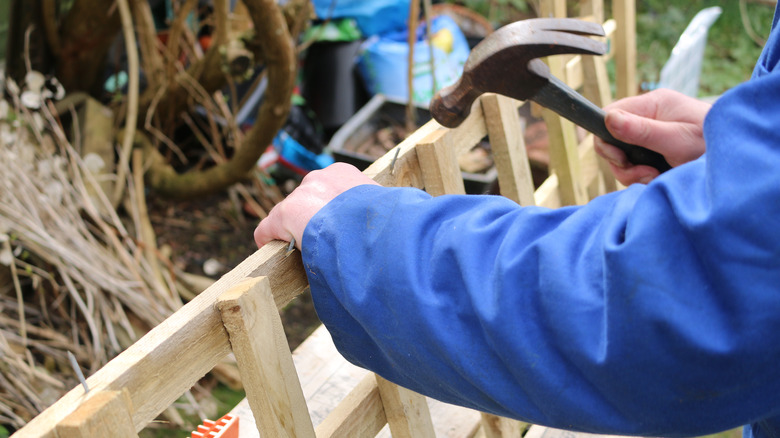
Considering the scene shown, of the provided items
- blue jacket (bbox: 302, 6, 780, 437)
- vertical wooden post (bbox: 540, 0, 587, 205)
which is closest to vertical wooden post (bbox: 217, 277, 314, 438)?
blue jacket (bbox: 302, 6, 780, 437)

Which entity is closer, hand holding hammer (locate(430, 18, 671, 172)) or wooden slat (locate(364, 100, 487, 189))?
hand holding hammer (locate(430, 18, 671, 172))

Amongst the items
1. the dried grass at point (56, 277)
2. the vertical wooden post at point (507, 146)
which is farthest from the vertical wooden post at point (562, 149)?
the dried grass at point (56, 277)

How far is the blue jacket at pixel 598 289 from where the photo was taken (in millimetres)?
720

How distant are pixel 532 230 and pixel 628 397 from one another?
0.24 metres

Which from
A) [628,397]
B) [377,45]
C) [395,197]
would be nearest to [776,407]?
[628,397]

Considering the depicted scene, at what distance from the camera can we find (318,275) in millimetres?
1051

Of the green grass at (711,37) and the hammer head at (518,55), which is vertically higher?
the hammer head at (518,55)

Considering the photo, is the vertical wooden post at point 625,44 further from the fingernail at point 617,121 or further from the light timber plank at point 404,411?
the light timber plank at point 404,411

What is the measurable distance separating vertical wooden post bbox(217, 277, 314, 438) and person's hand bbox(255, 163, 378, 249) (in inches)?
4.3

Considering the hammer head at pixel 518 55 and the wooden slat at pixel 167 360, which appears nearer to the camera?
the wooden slat at pixel 167 360

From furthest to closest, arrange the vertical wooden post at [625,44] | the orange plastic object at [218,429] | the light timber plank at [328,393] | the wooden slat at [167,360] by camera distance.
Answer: the vertical wooden post at [625,44], the light timber plank at [328,393], the orange plastic object at [218,429], the wooden slat at [167,360]

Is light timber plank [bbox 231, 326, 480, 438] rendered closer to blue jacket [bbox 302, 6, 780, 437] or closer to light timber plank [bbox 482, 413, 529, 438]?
light timber plank [bbox 482, 413, 529, 438]

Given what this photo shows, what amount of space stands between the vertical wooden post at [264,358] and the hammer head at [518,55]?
59cm

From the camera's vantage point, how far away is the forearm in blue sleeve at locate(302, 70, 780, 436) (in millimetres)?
719
